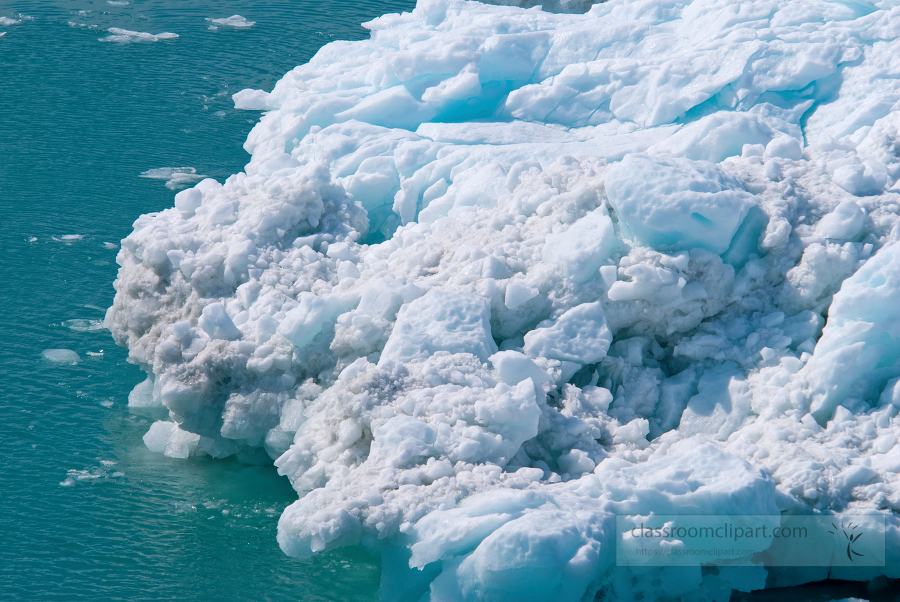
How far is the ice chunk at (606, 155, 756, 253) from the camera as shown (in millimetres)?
3945

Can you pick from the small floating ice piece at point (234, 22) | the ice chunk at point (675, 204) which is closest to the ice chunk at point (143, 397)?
the ice chunk at point (675, 204)

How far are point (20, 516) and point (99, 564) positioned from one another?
48 cm

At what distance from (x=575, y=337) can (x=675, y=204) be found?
0.73 meters

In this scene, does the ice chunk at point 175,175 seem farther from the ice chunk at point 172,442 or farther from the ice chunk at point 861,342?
the ice chunk at point 861,342

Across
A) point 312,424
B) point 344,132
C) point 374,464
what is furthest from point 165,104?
point 374,464

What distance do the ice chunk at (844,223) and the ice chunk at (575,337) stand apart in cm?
108

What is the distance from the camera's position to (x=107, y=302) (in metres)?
5.15

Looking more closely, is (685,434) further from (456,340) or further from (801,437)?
(456,340)

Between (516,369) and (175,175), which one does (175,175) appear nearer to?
(175,175)

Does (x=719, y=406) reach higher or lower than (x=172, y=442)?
higher

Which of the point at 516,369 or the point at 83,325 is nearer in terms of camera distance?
the point at 516,369

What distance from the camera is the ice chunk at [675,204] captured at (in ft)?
12.9

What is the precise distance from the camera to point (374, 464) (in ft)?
11.3

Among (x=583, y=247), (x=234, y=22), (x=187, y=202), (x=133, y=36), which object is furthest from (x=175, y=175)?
(x=583, y=247)
